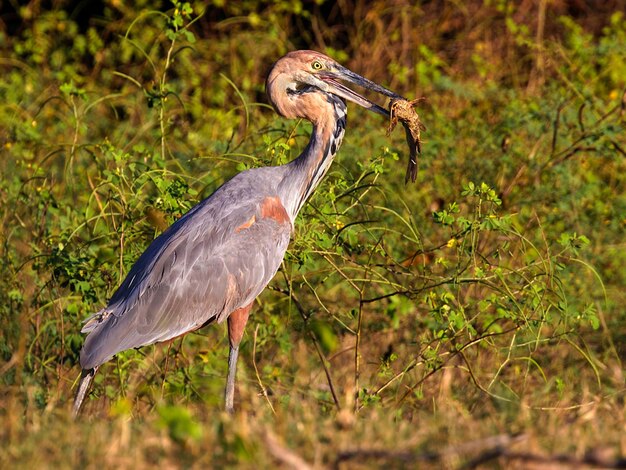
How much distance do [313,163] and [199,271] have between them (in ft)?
2.98

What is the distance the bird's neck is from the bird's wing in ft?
0.54

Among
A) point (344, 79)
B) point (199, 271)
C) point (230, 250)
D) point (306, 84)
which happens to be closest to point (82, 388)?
point (199, 271)

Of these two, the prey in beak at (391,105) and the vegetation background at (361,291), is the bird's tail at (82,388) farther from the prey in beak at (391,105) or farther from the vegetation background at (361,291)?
the prey in beak at (391,105)

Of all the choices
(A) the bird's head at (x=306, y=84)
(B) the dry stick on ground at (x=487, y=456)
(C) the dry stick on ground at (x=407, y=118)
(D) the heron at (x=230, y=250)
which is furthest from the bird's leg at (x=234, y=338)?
(B) the dry stick on ground at (x=487, y=456)

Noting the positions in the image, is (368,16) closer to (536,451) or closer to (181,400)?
(181,400)

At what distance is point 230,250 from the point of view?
18.8 feet

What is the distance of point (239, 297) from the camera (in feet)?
18.8

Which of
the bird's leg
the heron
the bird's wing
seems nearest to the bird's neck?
the heron

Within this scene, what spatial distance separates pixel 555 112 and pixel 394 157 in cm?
231

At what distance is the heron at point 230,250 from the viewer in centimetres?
549

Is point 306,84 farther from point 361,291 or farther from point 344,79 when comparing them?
point 361,291

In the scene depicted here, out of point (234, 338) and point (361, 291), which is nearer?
point (234, 338)

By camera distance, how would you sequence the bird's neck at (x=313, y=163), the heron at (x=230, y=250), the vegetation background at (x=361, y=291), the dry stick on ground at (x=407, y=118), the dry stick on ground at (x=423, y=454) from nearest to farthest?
1. the dry stick on ground at (x=423, y=454)
2. the vegetation background at (x=361, y=291)
3. the heron at (x=230, y=250)
4. the dry stick on ground at (x=407, y=118)
5. the bird's neck at (x=313, y=163)

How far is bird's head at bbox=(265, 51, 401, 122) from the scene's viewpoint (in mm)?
6020
